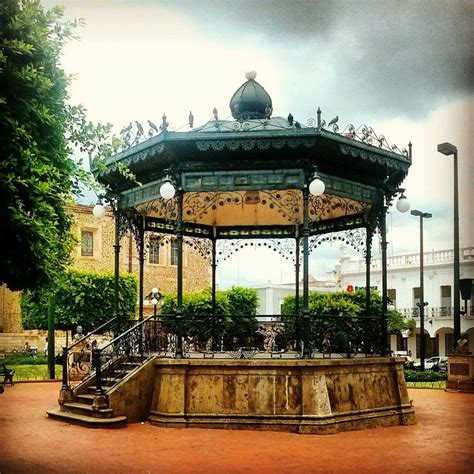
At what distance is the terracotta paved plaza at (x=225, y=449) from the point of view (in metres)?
8.25

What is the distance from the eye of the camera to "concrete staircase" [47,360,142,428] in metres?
11.0

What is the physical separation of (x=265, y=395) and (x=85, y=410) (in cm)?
308

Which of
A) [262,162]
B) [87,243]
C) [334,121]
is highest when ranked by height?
[87,243]

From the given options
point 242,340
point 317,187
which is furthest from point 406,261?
point 317,187

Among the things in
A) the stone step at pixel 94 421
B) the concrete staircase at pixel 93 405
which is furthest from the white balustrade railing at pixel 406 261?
the stone step at pixel 94 421

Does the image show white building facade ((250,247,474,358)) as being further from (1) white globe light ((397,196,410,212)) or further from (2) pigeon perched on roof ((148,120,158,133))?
(2) pigeon perched on roof ((148,120,158,133))

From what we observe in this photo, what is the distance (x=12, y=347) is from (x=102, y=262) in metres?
8.12

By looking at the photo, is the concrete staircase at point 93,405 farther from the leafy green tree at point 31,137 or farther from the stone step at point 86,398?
the leafy green tree at point 31,137

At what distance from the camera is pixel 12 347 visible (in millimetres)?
37500

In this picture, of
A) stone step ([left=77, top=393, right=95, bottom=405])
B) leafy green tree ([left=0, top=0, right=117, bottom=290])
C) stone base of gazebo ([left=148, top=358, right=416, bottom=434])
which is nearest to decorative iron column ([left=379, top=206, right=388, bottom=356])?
stone base of gazebo ([left=148, top=358, right=416, bottom=434])

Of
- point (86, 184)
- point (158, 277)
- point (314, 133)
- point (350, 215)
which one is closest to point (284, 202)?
point (350, 215)

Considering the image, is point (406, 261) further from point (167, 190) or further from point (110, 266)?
point (167, 190)

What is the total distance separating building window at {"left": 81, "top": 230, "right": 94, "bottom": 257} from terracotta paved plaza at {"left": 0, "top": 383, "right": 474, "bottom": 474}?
1193 inches

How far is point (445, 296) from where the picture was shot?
41719 millimetres
